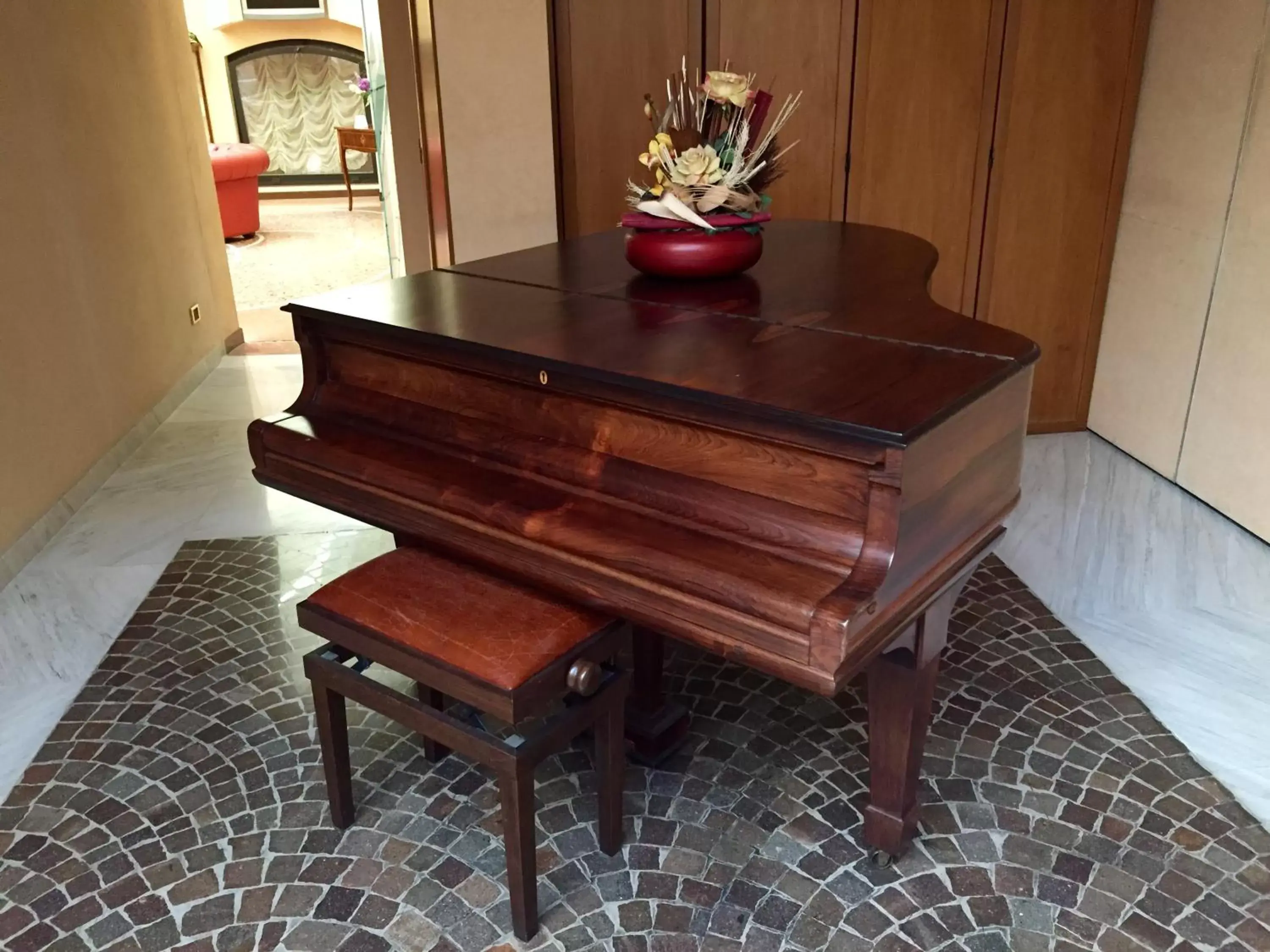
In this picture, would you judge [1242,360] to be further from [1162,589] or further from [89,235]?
[89,235]

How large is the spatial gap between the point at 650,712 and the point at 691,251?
3.23ft

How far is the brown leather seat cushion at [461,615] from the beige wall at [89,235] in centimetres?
186

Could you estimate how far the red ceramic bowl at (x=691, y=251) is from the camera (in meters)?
2.00

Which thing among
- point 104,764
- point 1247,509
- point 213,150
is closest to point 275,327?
point 213,150

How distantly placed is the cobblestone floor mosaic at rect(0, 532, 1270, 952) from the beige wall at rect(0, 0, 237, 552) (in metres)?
1.28

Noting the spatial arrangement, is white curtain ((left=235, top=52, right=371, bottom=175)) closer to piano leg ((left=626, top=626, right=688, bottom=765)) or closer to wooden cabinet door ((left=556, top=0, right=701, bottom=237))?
wooden cabinet door ((left=556, top=0, right=701, bottom=237))

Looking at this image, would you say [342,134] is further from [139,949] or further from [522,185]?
[139,949]

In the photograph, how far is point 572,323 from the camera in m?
1.81

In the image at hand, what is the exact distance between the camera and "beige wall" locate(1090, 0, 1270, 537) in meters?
3.04

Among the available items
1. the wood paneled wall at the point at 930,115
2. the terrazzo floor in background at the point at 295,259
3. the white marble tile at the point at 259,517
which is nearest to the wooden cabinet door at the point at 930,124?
the wood paneled wall at the point at 930,115

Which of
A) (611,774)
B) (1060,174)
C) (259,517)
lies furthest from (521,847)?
(1060,174)

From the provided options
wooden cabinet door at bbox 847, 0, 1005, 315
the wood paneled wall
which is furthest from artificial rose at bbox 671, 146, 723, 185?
wooden cabinet door at bbox 847, 0, 1005, 315

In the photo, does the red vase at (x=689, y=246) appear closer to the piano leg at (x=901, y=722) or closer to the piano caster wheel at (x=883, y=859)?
the piano leg at (x=901, y=722)

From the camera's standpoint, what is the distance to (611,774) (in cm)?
178
